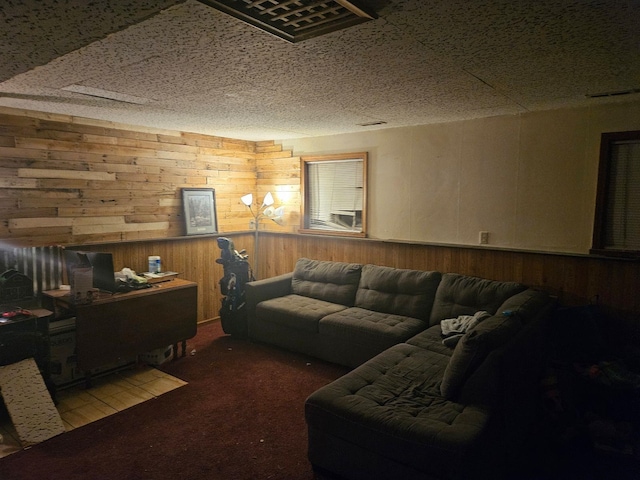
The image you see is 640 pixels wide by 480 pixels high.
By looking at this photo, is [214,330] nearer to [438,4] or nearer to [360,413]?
[360,413]

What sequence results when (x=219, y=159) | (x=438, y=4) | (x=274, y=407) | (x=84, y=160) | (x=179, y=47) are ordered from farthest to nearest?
(x=219, y=159), (x=84, y=160), (x=274, y=407), (x=179, y=47), (x=438, y=4)

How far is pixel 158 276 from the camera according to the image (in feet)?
13.4

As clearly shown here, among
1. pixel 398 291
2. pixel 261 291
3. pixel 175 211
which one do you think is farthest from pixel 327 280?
pixel 175 211

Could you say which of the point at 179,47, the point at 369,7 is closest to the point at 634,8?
the point at 369,7

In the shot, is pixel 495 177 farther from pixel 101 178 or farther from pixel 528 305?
pixel 101 178

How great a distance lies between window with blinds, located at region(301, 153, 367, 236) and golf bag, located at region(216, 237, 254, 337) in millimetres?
1079

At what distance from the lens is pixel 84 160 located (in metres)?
3.90

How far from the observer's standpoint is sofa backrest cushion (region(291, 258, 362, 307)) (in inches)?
168

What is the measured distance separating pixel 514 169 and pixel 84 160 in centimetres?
392

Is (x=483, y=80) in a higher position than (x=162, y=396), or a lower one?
higher

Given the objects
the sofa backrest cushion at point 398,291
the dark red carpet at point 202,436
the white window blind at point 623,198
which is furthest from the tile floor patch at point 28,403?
the white window blind at point 623,198

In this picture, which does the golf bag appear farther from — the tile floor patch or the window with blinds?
the tile floor patch

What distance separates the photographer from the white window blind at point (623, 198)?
311 cm

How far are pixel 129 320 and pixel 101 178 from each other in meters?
1.48
